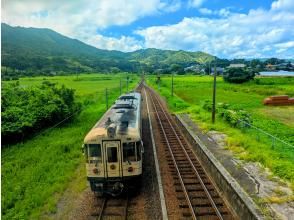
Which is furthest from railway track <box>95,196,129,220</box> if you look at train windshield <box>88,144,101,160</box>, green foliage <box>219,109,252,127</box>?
green foliage <box>219,109,252,127</box>

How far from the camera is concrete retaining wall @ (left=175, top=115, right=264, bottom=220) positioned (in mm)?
11438

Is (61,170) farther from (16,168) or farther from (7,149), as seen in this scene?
(7,149)

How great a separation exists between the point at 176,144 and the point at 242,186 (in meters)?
10.1

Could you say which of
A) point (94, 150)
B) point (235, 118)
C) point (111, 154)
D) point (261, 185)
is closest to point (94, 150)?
point (94, 150)

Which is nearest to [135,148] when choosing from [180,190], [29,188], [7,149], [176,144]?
[180,190]

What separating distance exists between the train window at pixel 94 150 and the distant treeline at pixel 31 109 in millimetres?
12403

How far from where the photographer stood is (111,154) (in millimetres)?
13266

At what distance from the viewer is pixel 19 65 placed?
14275 centimetres

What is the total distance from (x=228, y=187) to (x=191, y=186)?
2.04 meters

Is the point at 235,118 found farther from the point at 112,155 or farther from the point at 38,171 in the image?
the point at 38,171

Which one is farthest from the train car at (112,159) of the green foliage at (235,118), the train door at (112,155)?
the green foliage at (235,118)

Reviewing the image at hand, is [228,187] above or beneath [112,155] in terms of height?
beneath

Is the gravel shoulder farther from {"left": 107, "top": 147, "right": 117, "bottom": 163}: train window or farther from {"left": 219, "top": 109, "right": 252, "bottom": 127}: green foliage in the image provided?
{"left": 219, "top": 109, "right": 252, "bottom": 127}: green foliage

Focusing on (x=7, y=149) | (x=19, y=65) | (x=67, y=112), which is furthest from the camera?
(x=19, y=65)
